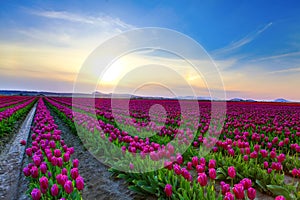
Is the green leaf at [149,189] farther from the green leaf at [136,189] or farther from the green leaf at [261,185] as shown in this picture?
the green leaf at [261,185]

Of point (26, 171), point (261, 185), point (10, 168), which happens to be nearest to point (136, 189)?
point (26, 171)

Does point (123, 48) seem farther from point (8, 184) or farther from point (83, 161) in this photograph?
point (8, 184)

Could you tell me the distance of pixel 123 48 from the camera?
6500 millimetres

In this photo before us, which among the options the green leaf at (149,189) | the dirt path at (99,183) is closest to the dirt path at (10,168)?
the dirt path at (99,183)

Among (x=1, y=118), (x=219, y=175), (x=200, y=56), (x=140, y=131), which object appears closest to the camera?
(x=219, y=175)

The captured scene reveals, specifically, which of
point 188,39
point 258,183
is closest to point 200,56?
point 188,39

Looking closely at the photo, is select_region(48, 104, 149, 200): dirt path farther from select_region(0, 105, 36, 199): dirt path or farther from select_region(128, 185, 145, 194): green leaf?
select_region(0, 105, 36, 199): dirt path

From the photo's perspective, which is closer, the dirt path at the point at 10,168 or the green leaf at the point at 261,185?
the green leaf at the point at 261,185

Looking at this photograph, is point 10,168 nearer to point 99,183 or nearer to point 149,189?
point 99,183

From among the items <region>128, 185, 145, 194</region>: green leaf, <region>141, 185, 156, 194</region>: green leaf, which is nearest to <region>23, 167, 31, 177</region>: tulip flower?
<region>128, 185, 145, 194</region>: green leaf

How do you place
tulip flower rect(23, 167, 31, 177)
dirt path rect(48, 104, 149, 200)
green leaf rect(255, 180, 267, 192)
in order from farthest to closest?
dirt path rect(48, 104, 149, 200)
green leaf rect(255, 180, 267, 192)
tulip flower rect(23, 167, 31, 177)

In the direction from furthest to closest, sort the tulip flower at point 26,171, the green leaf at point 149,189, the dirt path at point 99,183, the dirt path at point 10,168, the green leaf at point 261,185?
the dirt path at point 10,168
the dirt path at point 99,183
the green leaf at point 261,185
the green leaf at point 149,189
the tulip flower at point 26,171

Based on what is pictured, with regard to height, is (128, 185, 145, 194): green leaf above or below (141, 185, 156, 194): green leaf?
below

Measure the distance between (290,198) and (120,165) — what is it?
302cm
